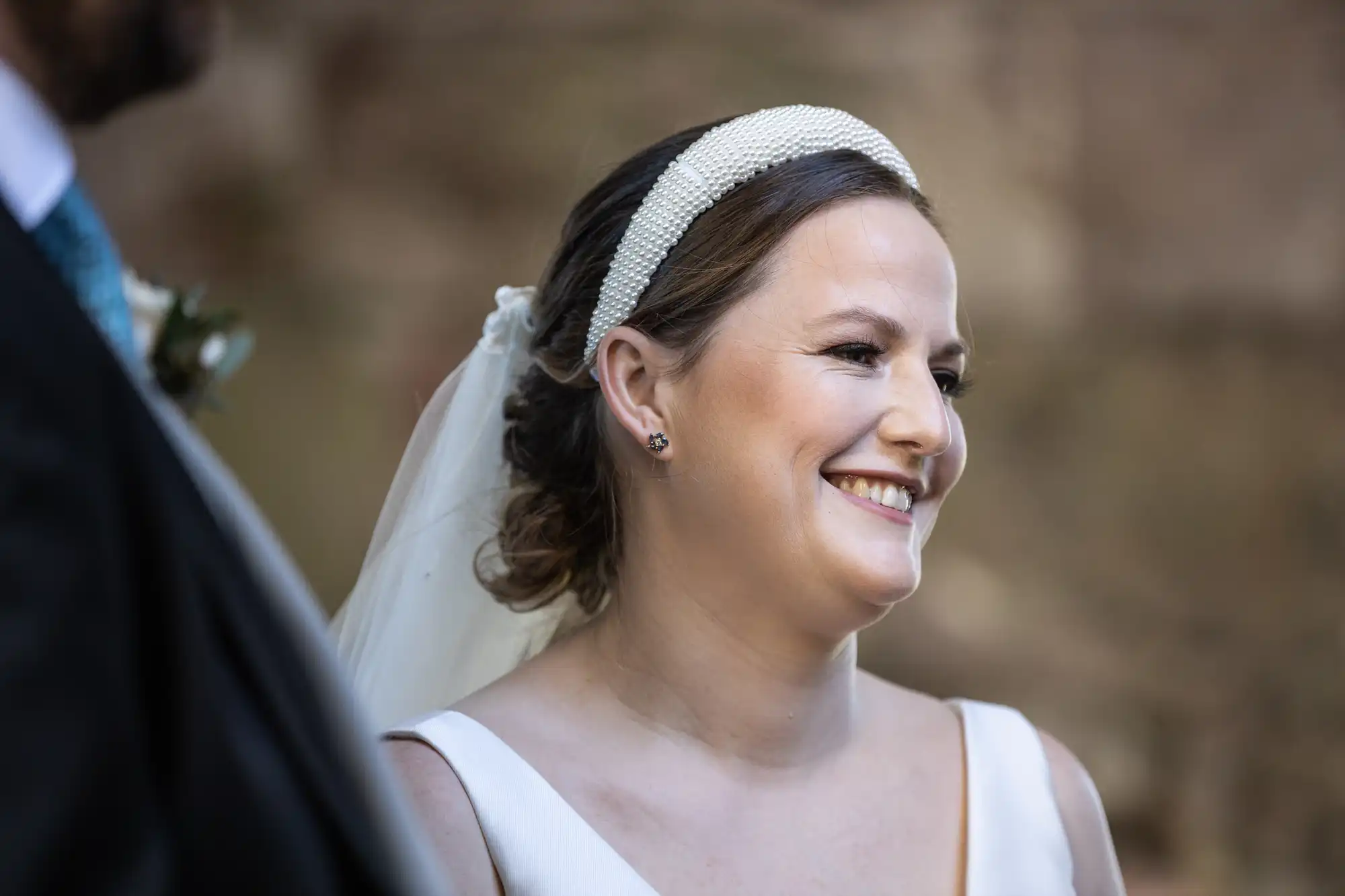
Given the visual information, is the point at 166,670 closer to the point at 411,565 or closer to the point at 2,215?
the point at 2,215

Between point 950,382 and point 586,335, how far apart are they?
0.59 meters

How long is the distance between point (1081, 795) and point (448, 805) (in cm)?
106

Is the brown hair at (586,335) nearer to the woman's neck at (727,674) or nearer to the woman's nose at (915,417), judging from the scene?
the woman's neck at (727,674)

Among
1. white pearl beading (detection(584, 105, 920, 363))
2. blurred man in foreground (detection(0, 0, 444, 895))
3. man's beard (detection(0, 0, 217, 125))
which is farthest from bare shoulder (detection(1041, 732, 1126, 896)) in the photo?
man's beard (detection(0, 0, 217, 125))

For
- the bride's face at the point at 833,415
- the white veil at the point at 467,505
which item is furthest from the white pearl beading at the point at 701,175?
the bride's face at the point at 833,415

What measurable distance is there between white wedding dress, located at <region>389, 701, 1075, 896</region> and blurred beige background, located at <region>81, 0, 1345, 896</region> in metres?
2.99

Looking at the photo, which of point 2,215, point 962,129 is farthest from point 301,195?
point 2,215

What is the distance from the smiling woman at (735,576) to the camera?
189 centimetres

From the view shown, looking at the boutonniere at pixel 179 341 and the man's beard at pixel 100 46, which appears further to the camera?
the boutonniere at pixel 179 341

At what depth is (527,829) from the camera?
1.83 m

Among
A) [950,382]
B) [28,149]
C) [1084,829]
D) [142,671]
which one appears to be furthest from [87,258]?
[1084,829]

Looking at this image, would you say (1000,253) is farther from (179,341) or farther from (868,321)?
(179,341)

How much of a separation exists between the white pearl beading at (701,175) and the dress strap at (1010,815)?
909 mm

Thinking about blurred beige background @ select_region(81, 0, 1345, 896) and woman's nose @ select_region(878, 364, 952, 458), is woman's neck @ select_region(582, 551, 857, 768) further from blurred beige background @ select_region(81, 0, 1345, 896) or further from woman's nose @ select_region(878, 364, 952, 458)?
blurred beige background @ select_region(81, 0, 1345, 896)
